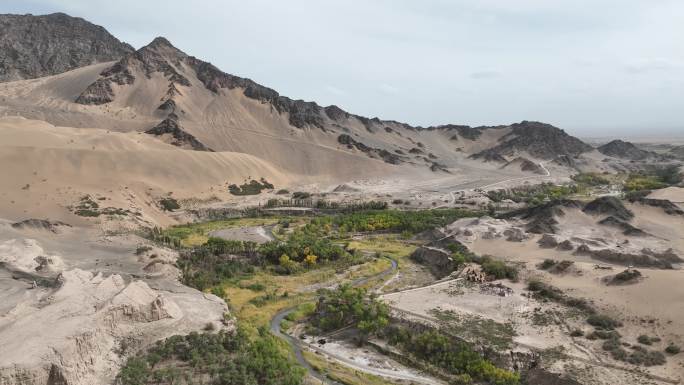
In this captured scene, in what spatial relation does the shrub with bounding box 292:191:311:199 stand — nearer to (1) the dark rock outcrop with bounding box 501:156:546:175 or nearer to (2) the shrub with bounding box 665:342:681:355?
(2) the shrub with bounding box 665:342:681:355

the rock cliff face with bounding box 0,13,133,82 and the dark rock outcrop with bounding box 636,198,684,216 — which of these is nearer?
the dark rock outcrop with bounding box 636,198,684,216

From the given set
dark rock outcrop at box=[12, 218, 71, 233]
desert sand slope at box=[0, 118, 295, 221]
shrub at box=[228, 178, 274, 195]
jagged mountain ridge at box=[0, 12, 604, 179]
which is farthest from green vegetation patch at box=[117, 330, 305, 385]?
jagged mountain ridge at box=[0, 12, 604, 179]

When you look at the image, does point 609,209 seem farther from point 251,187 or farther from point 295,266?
point 251,187

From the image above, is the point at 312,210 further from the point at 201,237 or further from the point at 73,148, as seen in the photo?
the point at 73,148

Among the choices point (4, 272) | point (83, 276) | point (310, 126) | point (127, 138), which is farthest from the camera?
point (310, 126)

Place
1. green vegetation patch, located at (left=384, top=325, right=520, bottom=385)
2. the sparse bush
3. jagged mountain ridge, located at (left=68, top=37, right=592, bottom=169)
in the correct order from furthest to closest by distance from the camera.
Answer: jagged mountain ridge, located at (left=68, top=37, right=592, bottom=169) → the sparse bush → green vegetation patch, located at (left=384, top=325, right=520, bottom=385)

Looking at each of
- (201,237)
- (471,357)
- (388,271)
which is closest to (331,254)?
(388,271)

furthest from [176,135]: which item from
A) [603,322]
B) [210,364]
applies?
[603,322]
